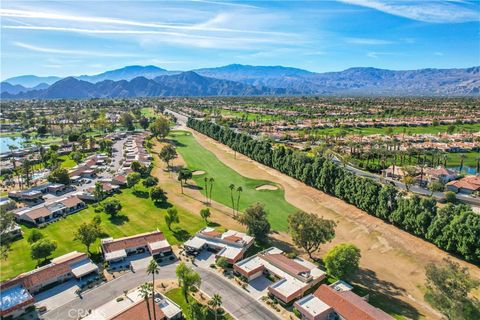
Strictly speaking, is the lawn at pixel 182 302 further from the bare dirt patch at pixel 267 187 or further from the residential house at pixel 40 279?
the bare dirt patch at pixel 267 187

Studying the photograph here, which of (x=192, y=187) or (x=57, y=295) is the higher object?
(x=192, y=187)

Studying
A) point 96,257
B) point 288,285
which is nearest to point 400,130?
point 288,285

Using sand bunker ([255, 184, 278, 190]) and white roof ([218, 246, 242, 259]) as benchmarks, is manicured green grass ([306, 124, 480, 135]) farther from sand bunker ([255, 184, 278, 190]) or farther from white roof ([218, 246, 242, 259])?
white roof ([218, 246, 242, 259])

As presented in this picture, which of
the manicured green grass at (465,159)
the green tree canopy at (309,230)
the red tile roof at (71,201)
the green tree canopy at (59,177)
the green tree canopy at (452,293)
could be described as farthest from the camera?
the manicured green grass at (465,159)

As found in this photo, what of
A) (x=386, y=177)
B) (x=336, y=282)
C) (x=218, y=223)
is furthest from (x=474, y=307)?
(x=386, y=177)

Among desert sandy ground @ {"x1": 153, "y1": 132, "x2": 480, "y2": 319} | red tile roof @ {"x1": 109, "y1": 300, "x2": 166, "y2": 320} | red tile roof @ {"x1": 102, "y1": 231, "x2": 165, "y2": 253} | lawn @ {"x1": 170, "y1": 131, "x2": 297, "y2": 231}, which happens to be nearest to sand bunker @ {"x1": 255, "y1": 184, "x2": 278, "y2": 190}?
lawn @ {"x1": 170, "y1": 131, "x2": 297, "y2": 231}

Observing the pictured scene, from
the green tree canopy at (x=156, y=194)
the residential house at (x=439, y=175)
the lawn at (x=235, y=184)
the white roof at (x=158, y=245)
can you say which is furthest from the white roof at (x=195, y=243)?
the residential house at (x=439, y=175)

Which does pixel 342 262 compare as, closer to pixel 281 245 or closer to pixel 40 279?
pixel 281 245
